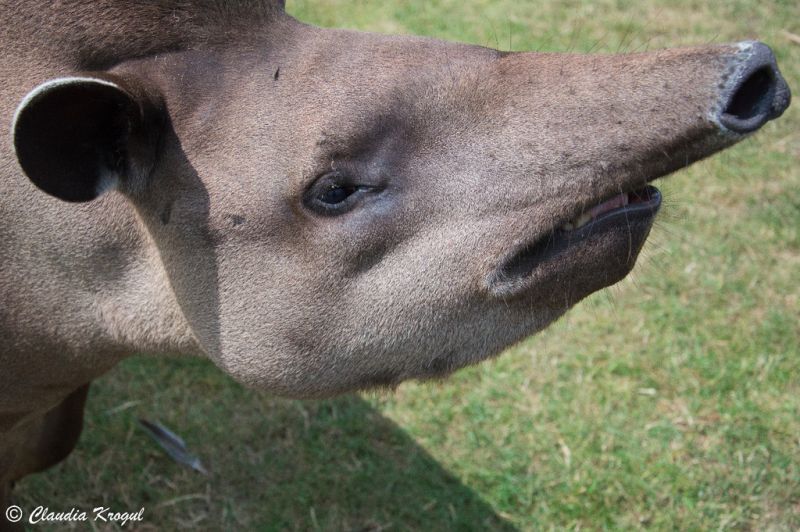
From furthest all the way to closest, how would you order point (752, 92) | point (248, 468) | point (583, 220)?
point (248, 468) < point (583, 220) < point (752, 92)

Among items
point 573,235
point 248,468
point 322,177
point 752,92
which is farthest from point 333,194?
point 248,468

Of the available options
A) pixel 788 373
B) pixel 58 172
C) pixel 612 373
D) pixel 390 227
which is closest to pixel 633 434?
pixel 612 373

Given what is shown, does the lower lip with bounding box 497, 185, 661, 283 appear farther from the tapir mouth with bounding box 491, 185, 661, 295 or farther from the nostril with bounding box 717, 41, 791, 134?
the nostril with bounding box 717, 41, 791, 134

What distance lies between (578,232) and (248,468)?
2803mm

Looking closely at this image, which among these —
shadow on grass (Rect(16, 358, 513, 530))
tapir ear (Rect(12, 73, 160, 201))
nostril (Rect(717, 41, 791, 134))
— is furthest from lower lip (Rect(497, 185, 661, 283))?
shadow on grass (Rect(16, 358, 513, 530))

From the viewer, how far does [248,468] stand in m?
4.87

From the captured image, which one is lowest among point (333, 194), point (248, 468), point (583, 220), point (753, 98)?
point (248, 468)

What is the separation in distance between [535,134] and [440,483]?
2.68 meters

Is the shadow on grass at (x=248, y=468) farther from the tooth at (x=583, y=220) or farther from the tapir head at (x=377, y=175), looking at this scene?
the tooth at (x=583, y=220)

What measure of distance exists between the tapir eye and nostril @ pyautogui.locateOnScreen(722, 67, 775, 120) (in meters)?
1.01

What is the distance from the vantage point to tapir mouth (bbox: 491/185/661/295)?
2670 millimetres

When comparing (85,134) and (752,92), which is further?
(85,134)

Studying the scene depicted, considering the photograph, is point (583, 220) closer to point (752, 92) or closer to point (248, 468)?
point (752, 92)

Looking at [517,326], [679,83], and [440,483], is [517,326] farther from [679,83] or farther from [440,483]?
[440,483]
